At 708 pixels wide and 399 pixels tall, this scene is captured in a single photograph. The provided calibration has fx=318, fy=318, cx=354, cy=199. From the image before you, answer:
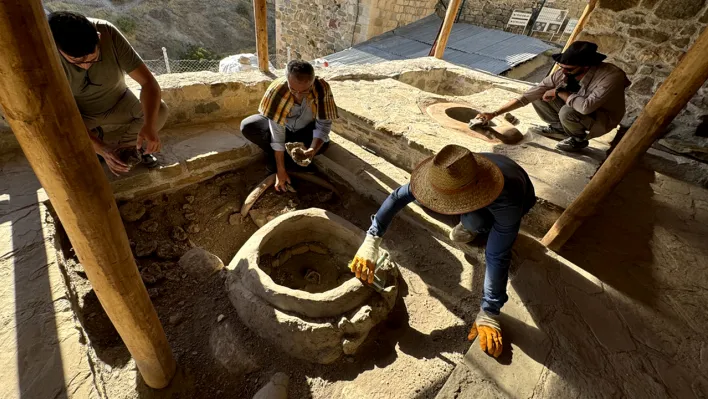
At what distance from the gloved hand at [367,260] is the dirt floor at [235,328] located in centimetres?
43

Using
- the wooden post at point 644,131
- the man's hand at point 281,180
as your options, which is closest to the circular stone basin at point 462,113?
the wooden post at point 644,131

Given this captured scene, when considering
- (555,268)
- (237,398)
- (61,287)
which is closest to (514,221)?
(555,268)

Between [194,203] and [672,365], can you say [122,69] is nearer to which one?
[194,203]

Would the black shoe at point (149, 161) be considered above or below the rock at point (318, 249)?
above

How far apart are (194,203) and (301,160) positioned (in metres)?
1.12

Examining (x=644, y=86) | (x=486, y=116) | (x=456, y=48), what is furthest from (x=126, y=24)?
(x=644, y=86)

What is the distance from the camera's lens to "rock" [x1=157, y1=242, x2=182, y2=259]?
2.50 metres

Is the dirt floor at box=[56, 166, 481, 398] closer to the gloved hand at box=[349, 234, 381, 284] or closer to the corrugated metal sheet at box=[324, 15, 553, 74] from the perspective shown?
the gloved hand at box=[349, 234, 381, 284]

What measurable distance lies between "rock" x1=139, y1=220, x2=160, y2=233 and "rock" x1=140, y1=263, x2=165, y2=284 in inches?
16.1

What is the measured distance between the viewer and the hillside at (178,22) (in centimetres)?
1462

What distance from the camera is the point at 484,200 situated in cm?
169

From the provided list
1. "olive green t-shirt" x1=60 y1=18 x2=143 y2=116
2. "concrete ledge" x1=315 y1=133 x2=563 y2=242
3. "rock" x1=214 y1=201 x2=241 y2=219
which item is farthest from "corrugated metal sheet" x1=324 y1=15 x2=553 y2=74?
"olive green t-shirt" x1=60 y1=18 x2=143 y2=116

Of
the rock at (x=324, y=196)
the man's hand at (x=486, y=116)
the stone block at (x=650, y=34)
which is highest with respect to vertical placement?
the stone block at (x=650, y=34)

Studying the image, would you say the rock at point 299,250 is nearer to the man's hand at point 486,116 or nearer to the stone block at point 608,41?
the man's hand at point 486,116
